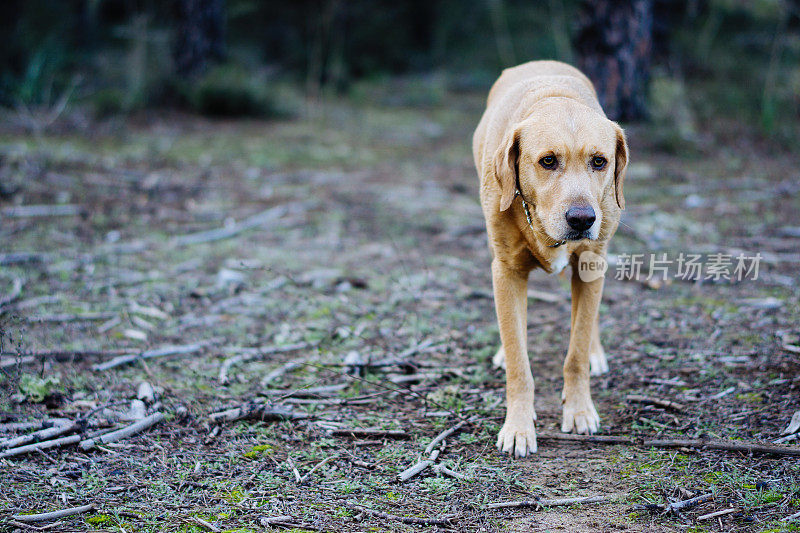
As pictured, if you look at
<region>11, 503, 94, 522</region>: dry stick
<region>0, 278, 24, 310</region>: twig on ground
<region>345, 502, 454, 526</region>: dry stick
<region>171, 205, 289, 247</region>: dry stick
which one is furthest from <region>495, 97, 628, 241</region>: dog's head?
<region>171, 205, 289, 247</region>: dry stick

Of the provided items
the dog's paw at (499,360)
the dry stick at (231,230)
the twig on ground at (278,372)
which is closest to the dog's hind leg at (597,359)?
the dog's paw at (499,360)

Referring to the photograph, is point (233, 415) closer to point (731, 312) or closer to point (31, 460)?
point (31, 460)

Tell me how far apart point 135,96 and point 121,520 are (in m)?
11.0

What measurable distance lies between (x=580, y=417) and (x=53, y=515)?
2440 millimetres

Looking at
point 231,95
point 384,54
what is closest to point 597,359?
point 231,95

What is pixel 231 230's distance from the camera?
23.1 ft

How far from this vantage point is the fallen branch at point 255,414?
3648mm

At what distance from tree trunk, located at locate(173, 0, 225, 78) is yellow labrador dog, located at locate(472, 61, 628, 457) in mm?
10549

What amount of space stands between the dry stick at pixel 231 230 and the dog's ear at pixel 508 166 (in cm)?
403

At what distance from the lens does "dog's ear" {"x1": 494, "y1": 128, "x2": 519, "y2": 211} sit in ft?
11.2

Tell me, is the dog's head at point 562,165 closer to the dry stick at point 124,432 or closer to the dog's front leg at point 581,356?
the dog's front leg at point 581,356

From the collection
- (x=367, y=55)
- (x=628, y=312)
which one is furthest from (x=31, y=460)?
(x=367, y=55)

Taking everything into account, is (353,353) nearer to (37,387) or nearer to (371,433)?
(371,433)

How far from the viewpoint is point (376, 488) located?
312 centimetres
